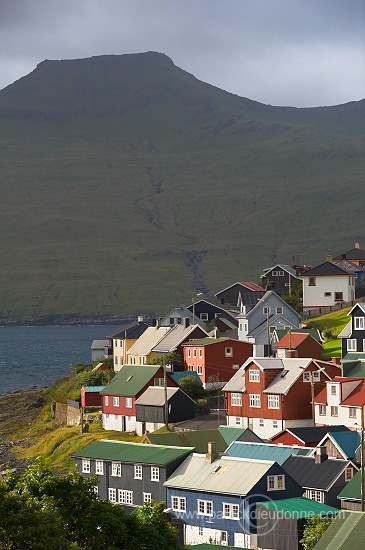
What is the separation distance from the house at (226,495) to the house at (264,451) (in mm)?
3553

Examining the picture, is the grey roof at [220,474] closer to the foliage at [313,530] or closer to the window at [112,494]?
the foliage at [313,530]

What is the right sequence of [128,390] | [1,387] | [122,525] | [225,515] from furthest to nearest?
[1,387]
[128,390]
[225,515]
[122,525]

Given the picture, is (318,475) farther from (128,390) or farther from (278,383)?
(128,390)

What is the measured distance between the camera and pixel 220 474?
46.3m

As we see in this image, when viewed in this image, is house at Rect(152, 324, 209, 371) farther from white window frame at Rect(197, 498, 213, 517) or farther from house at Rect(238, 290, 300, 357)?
white window frame at Rect(197, 498, 213, 517)

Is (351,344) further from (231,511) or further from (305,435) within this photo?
(231,511)

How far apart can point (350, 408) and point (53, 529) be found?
115 ft

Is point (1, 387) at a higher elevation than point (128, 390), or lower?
lower

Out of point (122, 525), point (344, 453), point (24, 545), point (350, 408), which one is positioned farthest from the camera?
point (350, 408)

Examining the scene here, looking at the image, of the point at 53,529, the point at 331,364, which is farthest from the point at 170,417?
the point at 53,529

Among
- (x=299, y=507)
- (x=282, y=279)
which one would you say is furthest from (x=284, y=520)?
(x=282, y=279)

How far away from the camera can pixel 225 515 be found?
4450 cm

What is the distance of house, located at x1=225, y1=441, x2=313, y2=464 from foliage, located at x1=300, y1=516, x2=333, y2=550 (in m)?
9.46

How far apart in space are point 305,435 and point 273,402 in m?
9.47
